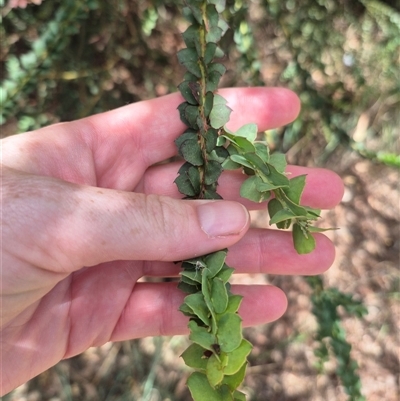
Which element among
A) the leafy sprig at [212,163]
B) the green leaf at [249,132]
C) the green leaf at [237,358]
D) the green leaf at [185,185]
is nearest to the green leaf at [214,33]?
the leafy sprig at [212,163]

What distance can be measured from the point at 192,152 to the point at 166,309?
0.51 metres

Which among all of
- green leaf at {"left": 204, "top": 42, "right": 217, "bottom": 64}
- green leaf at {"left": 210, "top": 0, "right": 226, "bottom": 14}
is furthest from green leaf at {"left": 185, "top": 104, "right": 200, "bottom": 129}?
green leaf at {"left": 210, "top": 0, "right": 226, "bottom": 14}

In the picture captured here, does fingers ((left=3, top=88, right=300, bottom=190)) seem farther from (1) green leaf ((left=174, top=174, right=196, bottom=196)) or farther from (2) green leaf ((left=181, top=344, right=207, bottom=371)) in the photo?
(2) green leaf ((left=181, top=344, right=207, bottom=371))

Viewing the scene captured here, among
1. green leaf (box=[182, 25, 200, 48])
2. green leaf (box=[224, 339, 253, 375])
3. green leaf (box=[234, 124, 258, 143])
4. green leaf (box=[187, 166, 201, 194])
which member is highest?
green leaf (box=[182, 25, 200, 48])

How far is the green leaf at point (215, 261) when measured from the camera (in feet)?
3.11

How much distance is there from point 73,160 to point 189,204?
408mm

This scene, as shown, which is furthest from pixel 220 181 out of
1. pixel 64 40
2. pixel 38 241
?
pixel 64 40

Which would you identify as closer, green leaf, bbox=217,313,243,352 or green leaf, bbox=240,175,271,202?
green leaf, bbox=217,313,243,352

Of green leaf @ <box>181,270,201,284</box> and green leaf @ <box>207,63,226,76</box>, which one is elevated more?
green leaf @ <box>207,63,226,76</box>

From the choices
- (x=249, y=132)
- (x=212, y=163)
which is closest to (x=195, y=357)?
(x=212, y=163)

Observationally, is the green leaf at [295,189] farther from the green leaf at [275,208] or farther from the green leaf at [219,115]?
the green leaf at [219,115]

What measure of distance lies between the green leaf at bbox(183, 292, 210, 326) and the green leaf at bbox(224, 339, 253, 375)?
0.25 ft

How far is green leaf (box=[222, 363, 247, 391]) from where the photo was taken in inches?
32.6

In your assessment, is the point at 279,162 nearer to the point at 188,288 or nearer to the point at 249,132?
the point at 249,132
